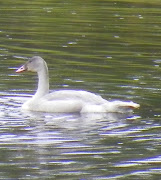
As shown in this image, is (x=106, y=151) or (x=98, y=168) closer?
(x=98, y=168)

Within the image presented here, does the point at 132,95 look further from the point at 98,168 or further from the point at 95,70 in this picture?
the point at 98,168

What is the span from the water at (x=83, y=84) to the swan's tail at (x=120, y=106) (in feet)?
0.34

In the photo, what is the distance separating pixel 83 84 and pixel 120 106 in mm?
2079

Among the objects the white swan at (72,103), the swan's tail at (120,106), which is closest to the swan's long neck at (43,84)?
the white swan at (72,103)

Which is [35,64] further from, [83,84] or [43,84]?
[83,84]

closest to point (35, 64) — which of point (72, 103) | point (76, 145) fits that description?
point (72, 103)

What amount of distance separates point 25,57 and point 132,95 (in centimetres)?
398

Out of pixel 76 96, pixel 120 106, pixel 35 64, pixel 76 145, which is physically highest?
pixel 35 64

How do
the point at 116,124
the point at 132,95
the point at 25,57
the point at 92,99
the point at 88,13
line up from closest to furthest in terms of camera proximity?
the point at 116,124, the point at 92,99, the point at 132,95, the point at 25,57, the point at 88,13

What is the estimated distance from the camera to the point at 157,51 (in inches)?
754

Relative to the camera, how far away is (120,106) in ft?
44.1

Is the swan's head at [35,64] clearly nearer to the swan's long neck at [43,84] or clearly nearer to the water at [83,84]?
the swan's long neck at [43,84]

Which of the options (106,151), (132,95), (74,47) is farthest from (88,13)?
(106,151)

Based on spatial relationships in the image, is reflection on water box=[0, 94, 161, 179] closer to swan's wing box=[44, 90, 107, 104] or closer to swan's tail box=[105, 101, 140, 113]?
swan's tail box=[105, 101, 140, 113]
